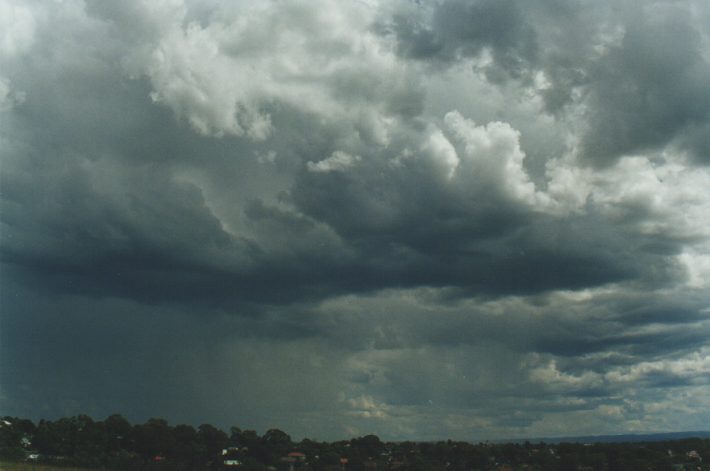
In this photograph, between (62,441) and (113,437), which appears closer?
(62,441)

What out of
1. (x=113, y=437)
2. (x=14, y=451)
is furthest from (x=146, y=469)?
(x=113, y=437)

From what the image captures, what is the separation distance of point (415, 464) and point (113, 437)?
88.4 metres

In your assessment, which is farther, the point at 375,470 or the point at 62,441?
the point at 375,470

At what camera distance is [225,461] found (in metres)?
192

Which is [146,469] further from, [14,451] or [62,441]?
[62,441]

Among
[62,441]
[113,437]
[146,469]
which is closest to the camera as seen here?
[146,469]

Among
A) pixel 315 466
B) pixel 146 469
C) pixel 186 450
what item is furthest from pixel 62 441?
pixel 315 466

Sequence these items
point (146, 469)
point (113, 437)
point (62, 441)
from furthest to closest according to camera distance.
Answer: point (113, 437) < point (62, 441) < point (146, 469)

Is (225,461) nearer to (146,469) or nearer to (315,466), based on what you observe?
(315,466)

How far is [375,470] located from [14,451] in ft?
322

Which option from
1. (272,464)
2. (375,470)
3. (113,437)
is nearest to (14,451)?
(113,437)

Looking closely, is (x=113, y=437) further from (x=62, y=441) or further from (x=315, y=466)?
(x=315, y=466)

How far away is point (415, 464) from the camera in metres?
196

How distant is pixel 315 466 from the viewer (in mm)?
195375
